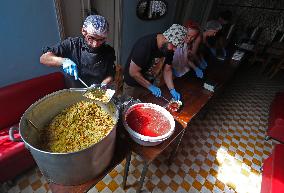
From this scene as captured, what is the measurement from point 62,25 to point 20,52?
2.52 feet

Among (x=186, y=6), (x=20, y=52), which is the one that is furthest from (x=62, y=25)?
(x=186, y=6)

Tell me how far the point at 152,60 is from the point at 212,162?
2.01 metres

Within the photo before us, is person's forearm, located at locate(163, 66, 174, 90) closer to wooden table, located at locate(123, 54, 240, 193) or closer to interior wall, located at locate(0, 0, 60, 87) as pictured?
wooden table, located at locate(123, 54, 240, 193)

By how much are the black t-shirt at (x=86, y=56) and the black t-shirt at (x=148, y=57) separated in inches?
14.0

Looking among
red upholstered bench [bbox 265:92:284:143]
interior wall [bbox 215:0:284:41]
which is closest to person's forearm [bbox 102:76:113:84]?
red upholstered bench [bbox 265:92:284:143]

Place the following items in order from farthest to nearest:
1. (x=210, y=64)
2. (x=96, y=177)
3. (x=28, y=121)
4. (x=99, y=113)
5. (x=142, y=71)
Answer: (x=210, y=64)
(x=142, y=71)
(x=99, y=113)
(x=96, y=177)
(x=28, y=121)

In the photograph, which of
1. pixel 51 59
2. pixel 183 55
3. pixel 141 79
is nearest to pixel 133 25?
pixel 183 55

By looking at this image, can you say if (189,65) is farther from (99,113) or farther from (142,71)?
(99,113)

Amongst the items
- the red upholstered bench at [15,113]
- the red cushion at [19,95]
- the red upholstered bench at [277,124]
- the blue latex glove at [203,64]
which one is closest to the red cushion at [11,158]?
the red upholstered bench at [15,113]

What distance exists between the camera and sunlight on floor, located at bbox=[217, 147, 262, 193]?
294cm

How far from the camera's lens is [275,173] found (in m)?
2.48

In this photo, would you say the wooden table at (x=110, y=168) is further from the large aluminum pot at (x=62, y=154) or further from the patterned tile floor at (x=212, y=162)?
the patterned tile floor at (x=212, y=162)

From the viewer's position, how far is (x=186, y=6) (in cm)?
596

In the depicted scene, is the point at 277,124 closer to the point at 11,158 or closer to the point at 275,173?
the point at 275,173
